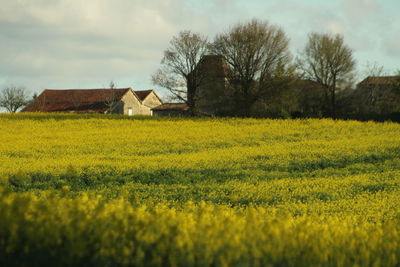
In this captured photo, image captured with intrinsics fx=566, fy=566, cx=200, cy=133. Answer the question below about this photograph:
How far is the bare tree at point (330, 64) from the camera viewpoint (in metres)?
76.4

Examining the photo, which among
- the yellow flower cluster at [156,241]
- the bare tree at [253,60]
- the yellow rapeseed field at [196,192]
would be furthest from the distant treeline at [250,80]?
the yellow flower cluster at [156,241]

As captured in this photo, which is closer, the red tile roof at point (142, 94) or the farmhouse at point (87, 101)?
the farmhouse at point (87, 101)

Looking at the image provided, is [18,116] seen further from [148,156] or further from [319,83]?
[319,83]

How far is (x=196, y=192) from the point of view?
16.7 m

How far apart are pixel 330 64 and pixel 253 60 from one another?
1632 cm

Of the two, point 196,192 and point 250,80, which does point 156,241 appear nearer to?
point 196,192

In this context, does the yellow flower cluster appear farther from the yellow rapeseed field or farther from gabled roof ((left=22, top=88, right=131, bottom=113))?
gabled roof ((left=22, top=88, right=131, bottom=113))

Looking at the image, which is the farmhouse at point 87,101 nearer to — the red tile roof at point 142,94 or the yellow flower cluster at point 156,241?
the red tile roof at point 142,94

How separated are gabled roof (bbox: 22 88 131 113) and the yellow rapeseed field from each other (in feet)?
154

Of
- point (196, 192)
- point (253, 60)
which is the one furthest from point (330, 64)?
point (196, 192)

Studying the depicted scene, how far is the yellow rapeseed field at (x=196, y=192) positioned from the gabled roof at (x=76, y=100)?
46.9m

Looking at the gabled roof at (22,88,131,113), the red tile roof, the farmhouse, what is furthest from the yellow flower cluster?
the red tile roof

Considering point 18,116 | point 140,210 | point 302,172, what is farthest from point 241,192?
point 18,116

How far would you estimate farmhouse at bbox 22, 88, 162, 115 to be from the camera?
9069cm
